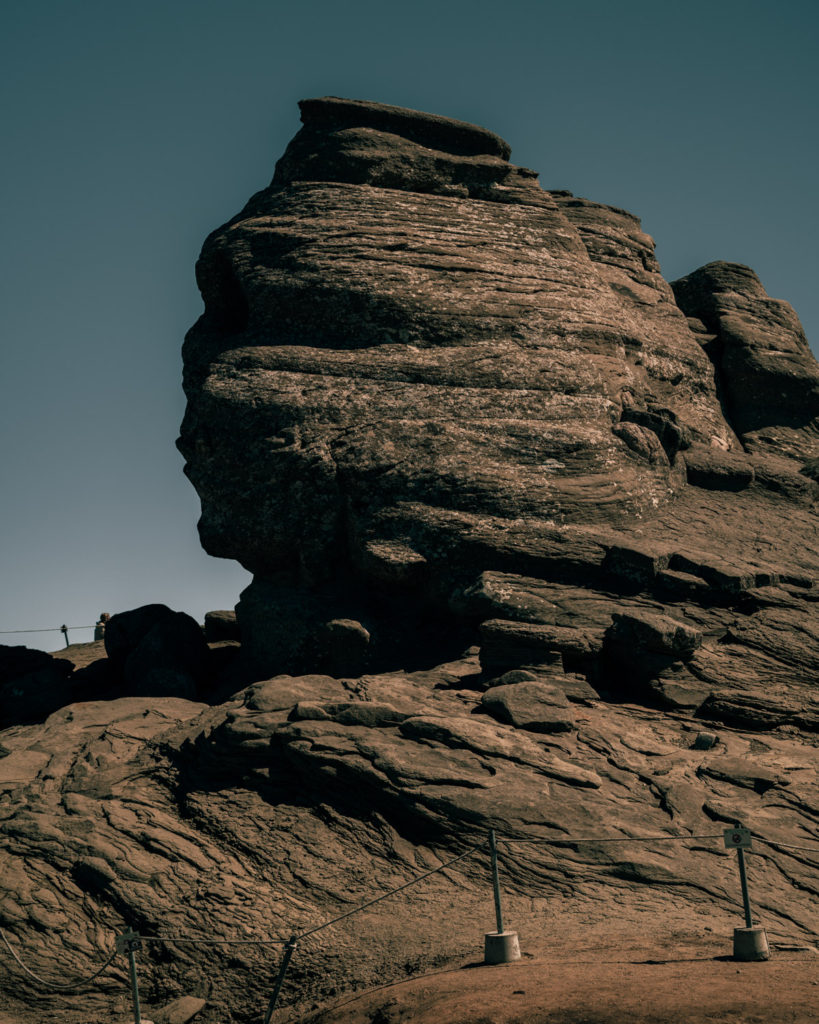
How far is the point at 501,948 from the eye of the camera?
42.2 feet

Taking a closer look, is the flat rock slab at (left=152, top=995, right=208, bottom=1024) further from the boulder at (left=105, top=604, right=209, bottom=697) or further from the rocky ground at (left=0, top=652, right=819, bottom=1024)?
the boulder at (left=105, top=604, right=209, bottom=697)

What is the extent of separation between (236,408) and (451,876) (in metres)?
13.1

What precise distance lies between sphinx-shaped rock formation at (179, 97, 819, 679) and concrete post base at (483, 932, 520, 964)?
27.0ft

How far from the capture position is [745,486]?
26891mm

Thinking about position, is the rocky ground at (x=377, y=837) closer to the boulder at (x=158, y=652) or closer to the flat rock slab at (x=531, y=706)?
the flat rock slab at (x=531, y=706)

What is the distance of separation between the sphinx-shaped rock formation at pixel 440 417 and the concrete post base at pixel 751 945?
7919 mm

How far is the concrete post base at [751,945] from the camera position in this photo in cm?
1248

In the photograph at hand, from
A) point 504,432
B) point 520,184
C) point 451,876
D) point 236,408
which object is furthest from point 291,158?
point 451,876

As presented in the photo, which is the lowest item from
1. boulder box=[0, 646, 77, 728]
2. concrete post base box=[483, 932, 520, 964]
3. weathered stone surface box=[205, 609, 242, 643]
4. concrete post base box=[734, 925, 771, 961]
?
concrete post base box=[734, 925, 771, 961]

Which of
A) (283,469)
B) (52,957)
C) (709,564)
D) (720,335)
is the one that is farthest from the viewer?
(720,335)

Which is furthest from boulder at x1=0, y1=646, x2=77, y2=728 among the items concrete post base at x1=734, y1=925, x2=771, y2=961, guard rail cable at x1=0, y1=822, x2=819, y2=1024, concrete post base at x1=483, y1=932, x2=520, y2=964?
concrete post base at x1=734, y1=925, x2=771, y2=961

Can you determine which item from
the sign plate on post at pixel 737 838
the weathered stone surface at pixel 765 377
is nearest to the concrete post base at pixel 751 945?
the sign plate on post at pixel 737 838

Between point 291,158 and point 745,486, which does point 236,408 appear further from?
point 745,486

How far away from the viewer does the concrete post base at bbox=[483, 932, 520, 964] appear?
1284 centimetres
